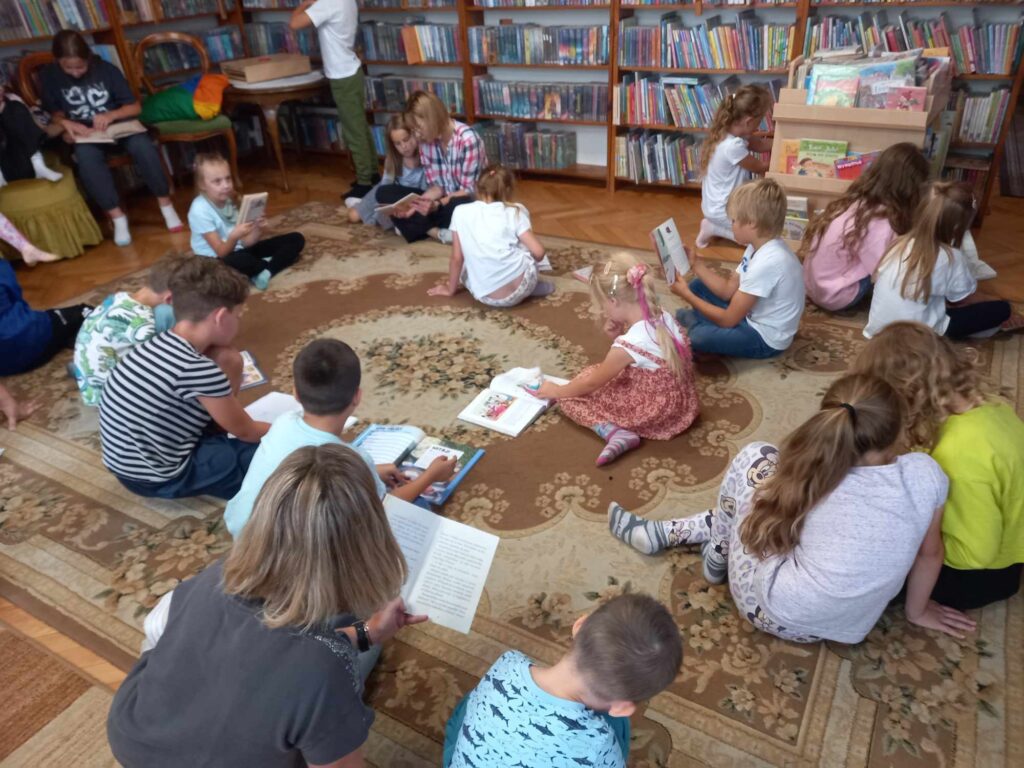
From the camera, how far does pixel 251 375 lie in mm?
2736

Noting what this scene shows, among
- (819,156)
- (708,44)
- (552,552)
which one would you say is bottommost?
(552,552)

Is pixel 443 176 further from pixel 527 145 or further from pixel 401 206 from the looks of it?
pixel 527 145

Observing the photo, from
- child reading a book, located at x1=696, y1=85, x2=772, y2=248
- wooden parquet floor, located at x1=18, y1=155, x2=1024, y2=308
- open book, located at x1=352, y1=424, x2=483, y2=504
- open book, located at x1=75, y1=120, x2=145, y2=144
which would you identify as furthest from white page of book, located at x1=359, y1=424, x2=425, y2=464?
open book, located at x1=75, y1=120, x2=145, y2=144

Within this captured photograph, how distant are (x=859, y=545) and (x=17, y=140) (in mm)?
4413

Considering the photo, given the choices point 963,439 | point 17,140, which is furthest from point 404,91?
point 963,439

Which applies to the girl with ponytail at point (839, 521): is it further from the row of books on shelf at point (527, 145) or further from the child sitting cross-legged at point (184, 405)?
the row of books on shelf at point (527, 145)

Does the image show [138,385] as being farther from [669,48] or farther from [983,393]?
[669,48]

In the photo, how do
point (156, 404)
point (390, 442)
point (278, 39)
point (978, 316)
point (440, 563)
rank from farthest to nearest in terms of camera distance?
point (278, 39) → point (978, 316) → point (390, 442) → point (156, 404) → point (440, 563)

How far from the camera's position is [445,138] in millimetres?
3723

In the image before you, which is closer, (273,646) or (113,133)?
(273,646)

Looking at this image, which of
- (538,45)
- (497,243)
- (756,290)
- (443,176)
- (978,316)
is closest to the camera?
(756,290)

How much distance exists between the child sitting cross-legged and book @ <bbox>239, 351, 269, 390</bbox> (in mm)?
579

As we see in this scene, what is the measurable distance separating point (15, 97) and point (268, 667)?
4.14 m

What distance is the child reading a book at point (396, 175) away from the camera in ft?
12.6
